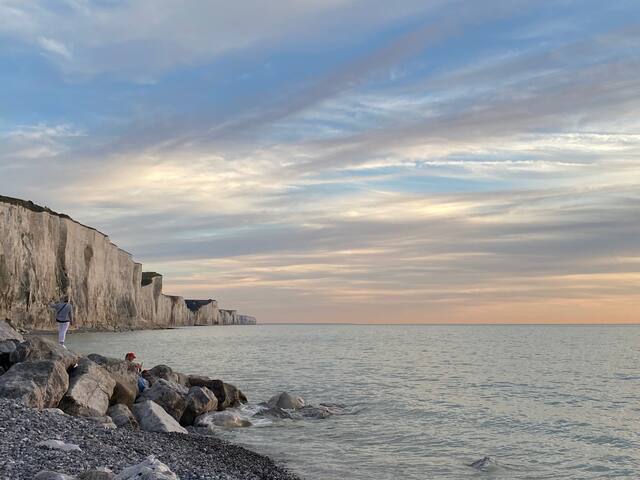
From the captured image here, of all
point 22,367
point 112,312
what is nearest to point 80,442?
point 22,367

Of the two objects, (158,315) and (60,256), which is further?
(158,315)

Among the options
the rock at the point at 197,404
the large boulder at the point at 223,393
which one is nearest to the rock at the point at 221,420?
the rock at the point at 197,404

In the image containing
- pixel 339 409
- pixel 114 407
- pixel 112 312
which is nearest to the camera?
pixel 114 407

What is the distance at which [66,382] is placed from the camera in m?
15.9

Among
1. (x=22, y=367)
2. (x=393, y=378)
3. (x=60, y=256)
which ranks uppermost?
(x=60, y=256)

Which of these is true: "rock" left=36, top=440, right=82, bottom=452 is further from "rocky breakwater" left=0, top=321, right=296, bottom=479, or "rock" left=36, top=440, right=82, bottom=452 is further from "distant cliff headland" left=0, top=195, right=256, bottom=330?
"distant cliff headland" left=0, top=195, right=256, bottom=330

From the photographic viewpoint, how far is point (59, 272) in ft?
249

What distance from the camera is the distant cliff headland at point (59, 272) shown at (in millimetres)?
65438

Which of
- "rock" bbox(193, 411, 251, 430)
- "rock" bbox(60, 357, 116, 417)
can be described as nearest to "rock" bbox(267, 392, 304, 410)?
"rock" bbox(193, 411, 251, 430)

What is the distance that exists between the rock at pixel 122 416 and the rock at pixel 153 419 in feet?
1.18

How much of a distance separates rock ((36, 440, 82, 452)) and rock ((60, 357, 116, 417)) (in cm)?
529

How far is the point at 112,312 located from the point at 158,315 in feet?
136

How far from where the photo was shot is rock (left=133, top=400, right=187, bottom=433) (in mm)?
16559

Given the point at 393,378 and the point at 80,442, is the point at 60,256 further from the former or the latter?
the point at 80,442
